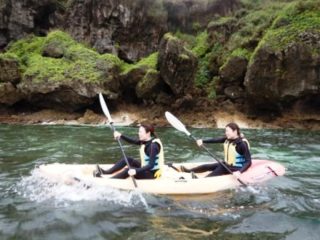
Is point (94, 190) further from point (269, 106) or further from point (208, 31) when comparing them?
point (208, 31)

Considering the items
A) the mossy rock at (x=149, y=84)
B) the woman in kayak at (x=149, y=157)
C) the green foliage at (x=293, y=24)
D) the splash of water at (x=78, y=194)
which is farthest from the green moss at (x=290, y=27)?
the splash of water at (x=78, y=194)

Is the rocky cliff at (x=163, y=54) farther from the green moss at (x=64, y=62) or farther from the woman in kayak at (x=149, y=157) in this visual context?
the woman in kayak at (x=149, y=157)

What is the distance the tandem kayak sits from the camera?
8328mm

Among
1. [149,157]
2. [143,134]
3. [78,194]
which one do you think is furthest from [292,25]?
[78,194]

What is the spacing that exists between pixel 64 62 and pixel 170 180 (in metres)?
18.0

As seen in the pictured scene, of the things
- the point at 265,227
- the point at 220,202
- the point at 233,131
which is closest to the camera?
the point at 265,227

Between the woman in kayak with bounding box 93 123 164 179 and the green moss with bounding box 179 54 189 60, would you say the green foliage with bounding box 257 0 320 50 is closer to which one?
the green moss with bounding box 179 54 189 60

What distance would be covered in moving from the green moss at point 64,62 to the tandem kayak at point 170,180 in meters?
14.4

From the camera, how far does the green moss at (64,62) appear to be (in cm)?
2355

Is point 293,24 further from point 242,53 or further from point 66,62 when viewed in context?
point 66,62

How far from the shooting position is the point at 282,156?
13.4m

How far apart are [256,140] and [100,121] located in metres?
8.97

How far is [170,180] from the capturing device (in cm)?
842

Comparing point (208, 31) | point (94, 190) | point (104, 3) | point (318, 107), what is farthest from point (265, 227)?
point (104, 3)
